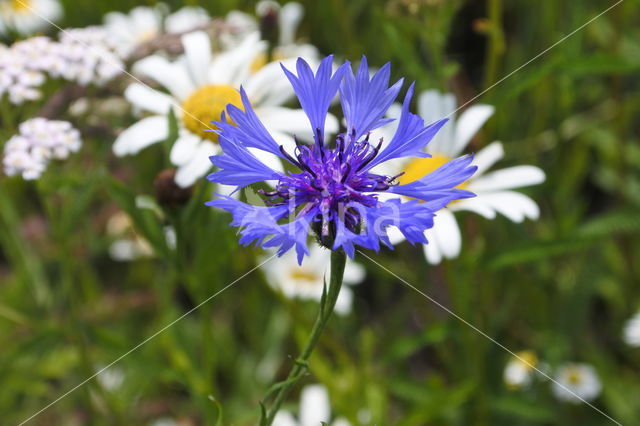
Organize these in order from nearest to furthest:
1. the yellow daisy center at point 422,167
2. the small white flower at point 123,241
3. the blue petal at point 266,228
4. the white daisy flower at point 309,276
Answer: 1. the blue petal at point 266,228
2. the yellow daisy center at point 422,167
3. the white daisy flower at point 309,276
4. the small white flower at point 123,241

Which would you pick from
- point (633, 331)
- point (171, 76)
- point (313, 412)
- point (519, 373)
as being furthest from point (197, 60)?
point (633, 331)

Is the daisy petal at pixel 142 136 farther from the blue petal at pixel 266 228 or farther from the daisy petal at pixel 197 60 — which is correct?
the blue petal at pixel 266 228

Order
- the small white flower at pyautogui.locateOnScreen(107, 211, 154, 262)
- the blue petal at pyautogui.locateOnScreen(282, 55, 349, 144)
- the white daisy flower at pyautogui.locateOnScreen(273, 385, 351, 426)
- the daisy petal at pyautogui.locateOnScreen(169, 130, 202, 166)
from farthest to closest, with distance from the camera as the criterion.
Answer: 1. the small white flower at pyautogui.locateOnScreen(107, 211, 154, 262)
2. the white daisy flower at pyautogui.locateOnScreen(273, 385, 351, 426)
3. the daisy petal at pyautogui.locateOnScreen(169, 130, 202, 166)
4. the blue petal at pyautogui.locateOnScreen(282, 55, 349, 144)

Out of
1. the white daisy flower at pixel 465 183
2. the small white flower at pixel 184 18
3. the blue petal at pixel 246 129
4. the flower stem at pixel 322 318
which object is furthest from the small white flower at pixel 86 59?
the flower stem at pixel 322 318

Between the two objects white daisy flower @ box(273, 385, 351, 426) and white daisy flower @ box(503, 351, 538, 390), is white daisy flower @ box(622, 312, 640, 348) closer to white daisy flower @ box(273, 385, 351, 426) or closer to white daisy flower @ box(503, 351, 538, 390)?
white daisy flower @ box(503, 351, 538, 390)

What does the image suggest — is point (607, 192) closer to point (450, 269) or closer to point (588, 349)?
point (588, 349)

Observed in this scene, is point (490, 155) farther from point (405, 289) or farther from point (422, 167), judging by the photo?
point (405, 289)

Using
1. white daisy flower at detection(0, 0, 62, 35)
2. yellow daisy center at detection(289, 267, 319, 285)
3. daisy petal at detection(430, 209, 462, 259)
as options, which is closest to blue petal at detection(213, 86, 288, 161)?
daisy petal at detection(430, 209, 462, 259)
